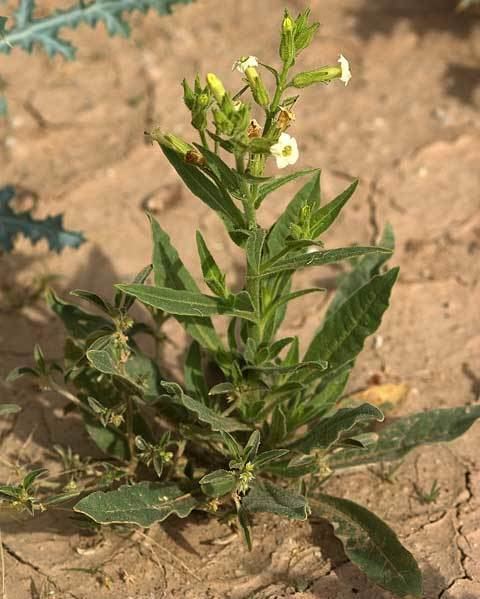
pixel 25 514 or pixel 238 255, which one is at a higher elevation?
pixel 238 255

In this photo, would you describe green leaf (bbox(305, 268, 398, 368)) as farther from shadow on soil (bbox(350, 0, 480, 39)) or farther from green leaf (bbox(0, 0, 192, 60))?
shadow on soil (bbox(350, 0, 480, 39))

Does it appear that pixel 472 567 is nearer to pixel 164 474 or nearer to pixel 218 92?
pixel 164 474

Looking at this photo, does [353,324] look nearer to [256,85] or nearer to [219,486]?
[219,486]

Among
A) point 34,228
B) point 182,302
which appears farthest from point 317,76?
point 34,228

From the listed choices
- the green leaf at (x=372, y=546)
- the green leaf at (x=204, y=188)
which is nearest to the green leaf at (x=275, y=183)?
the green leaf at (x=204, y=188)

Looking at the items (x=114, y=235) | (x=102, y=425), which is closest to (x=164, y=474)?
(x=102, y=425)

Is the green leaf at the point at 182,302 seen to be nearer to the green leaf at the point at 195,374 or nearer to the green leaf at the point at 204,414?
the green leaf at the point at 204,414

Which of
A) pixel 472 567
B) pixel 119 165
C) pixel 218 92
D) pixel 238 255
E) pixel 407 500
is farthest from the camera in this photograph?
pixel 119 165
